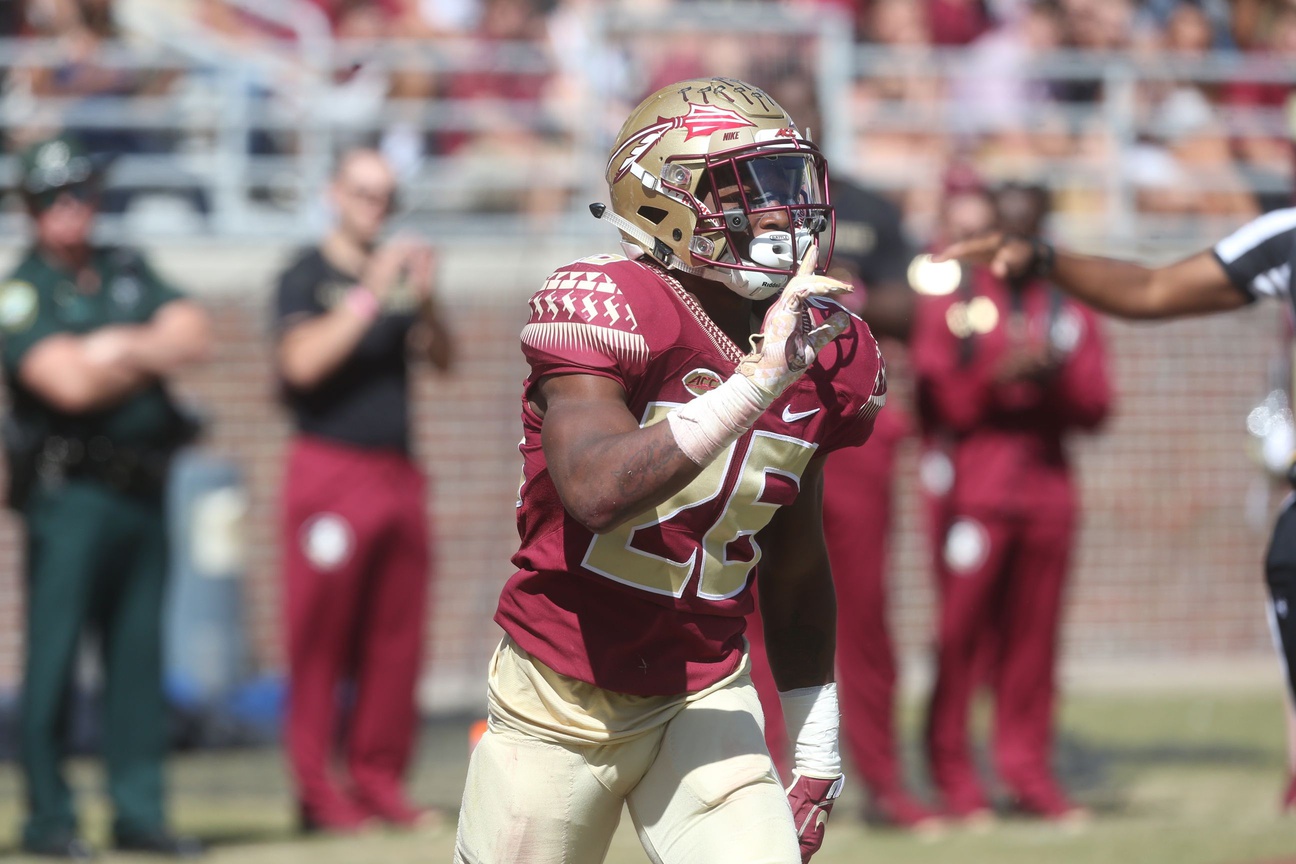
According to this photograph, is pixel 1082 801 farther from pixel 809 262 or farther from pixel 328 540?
pixel 809 262

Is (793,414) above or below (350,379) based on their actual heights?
above

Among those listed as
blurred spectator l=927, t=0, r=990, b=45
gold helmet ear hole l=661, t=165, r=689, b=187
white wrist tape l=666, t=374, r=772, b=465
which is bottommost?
white wrist tape l=666, t=374, r=772, b=465

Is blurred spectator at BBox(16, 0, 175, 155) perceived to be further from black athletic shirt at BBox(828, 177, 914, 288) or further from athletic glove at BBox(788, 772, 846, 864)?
athletic glove at BBox(788, 772, 846, 864)

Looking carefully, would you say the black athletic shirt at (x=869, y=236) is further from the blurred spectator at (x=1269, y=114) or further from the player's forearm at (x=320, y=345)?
the blurred spectator at (x=1269, y=114)

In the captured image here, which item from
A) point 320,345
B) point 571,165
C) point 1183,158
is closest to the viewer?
point 320,345

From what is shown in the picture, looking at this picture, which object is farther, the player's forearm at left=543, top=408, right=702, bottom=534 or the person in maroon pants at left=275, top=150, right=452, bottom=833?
the person in maroon pants at left=275, top=150, right=452, bottom=833

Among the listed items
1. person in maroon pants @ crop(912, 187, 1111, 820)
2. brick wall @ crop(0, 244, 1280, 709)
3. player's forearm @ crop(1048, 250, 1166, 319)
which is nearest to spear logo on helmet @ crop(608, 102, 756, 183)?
player's forearm @ crop(1048, 250, 1166, 319)

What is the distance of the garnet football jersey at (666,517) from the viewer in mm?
3025

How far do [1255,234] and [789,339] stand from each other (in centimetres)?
210

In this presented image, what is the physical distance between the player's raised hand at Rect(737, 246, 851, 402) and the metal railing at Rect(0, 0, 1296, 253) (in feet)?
20.0

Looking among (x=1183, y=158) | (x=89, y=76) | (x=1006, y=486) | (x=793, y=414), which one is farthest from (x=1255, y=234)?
(x=89, y=76)

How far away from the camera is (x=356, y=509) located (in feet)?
21.8

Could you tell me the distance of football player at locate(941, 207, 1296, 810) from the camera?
4.29m

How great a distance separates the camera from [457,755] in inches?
318
